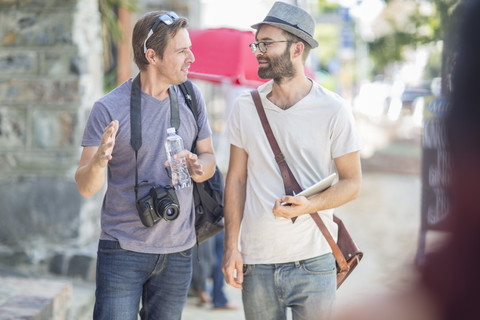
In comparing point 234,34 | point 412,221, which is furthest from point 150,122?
point 412,221

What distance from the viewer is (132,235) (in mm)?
3055

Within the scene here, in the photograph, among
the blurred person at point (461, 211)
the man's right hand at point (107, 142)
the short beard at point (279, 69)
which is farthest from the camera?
the short beard at point (279, 69)

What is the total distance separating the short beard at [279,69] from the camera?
10.2 ft

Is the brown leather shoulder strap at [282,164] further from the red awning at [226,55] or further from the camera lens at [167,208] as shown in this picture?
the red awning at [226,55]

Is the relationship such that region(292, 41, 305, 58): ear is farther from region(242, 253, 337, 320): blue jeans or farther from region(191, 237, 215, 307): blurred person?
region(191, 237, 215, 307): blurred person

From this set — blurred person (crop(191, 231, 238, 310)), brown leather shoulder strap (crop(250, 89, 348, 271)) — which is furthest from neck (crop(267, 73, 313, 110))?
blurred person (crop(191, 231, 238, 310))

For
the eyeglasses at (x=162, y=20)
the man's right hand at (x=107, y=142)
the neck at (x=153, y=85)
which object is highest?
the eyeglasses at (x=162, y=20)

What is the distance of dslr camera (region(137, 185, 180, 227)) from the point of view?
2953 millimetres

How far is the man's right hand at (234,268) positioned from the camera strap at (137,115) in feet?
1.67

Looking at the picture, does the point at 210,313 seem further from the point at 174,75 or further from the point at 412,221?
the point at 412,221

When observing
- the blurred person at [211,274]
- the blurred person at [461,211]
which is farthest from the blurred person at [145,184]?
the blurred person at [211,274]

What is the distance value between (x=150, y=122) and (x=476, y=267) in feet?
7.39

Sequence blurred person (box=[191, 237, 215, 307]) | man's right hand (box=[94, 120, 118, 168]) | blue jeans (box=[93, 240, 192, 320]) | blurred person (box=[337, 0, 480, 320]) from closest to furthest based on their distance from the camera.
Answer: blurred person (box=[337, 0, 480, 320])
man's right hand (box=[94, 120, 118, 168])
blue jeans (box=[93, 240, 192, 320])
blurred person (box=[191, 237, 215, 307])

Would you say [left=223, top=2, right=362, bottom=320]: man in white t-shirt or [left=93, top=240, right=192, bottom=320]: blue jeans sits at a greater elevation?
[left=223, top=2, right=362, bottom=320]: man in white t-shirt
